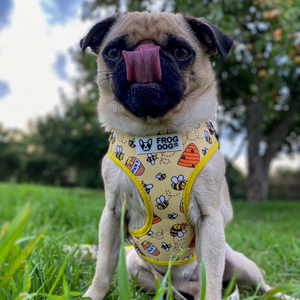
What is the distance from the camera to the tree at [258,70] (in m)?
6.44

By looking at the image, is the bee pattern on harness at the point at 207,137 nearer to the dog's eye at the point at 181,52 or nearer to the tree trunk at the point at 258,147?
the dog's eye at the point at 181,52

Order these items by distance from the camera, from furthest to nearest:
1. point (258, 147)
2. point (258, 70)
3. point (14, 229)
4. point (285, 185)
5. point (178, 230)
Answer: point (285, 185), point (258, 147), point (258, 70), point (178, 230), point (14, 229)

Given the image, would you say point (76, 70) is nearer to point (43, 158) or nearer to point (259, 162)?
point (259, 162)

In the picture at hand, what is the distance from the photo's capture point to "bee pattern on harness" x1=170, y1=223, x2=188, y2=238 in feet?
6.64

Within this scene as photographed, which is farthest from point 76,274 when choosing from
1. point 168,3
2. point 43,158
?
point 43,158

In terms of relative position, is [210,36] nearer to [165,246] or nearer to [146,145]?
[146,145]

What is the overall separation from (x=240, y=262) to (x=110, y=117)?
1.48m

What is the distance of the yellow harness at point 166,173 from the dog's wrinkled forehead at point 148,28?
0.61 metres

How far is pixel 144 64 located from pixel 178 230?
41.6 inches

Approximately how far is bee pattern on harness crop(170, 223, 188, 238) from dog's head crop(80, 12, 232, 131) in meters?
0.65

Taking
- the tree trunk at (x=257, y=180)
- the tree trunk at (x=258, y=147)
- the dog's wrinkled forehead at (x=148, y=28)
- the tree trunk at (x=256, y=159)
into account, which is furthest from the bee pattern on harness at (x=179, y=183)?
the tree trunk at (x=257, y=180)

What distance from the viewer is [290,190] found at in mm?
20094

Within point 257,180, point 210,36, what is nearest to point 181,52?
point 210,36

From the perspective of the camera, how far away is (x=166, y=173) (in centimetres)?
195
